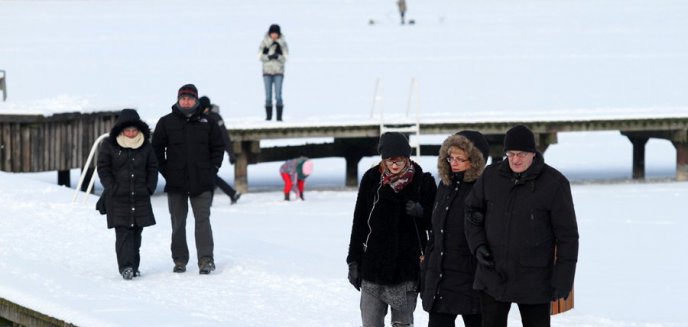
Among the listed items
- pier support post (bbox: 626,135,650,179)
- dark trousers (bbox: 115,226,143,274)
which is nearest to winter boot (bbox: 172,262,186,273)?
dark trousers (bbox: 115,226,143,274)

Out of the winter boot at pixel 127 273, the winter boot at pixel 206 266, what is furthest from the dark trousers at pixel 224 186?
the winter boot at pixel 127 273

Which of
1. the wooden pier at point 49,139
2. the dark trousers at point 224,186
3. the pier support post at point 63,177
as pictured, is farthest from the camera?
the pier support post at point 63,177

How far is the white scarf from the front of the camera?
9.34 meters

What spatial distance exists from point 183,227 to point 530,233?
407 centimetres

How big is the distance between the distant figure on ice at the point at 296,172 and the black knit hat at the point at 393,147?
10032 millimetres

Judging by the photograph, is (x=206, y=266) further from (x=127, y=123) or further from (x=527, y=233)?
(x=527, y=233)

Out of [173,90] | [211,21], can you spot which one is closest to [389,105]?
[173,90]

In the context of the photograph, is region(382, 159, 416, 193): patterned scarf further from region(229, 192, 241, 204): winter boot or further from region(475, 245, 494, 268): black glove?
region(229, 192, 241, 204): winter boot

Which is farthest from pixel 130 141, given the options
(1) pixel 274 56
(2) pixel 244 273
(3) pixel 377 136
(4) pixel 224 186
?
(3) pixel 377 136

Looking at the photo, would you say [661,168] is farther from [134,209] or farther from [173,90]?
[134,209]

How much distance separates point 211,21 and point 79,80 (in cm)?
1234

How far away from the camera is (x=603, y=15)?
135 feet

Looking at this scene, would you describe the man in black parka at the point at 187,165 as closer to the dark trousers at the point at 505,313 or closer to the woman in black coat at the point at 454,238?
the woman in black coat at the point at 454,238

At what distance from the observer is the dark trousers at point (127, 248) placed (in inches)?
363
